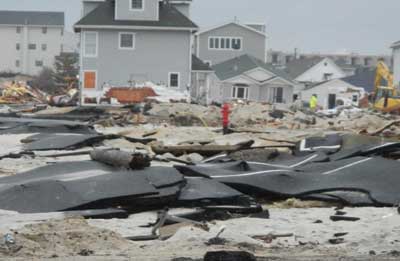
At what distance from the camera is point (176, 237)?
24.0ft

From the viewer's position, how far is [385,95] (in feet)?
117

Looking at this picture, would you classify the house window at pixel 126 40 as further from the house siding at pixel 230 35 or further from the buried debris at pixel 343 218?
the buried debris at pixel 343 218

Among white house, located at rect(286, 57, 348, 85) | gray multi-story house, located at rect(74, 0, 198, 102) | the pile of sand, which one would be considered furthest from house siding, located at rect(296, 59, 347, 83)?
the pile of sand

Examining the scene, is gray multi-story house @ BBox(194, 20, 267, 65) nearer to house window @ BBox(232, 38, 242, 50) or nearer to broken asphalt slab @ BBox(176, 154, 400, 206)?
house window @ BBox(232, 38, 242, 50)

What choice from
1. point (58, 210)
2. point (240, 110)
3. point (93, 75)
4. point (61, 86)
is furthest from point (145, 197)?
point (61, 86)

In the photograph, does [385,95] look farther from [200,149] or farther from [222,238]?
[222,238]

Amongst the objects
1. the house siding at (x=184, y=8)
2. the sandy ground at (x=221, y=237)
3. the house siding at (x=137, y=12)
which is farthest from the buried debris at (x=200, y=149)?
the house siding at (x=184, y=8)

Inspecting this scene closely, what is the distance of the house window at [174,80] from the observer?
4819cm

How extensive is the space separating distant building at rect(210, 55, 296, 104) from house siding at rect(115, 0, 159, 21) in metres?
18.6

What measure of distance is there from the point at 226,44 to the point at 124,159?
66.6 metres

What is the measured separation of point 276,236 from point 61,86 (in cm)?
6619

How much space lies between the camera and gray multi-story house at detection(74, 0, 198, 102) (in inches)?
1882

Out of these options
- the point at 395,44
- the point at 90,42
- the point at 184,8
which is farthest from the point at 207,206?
the point at 395,44

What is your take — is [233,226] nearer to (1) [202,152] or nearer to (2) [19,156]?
(1) [202,152]
